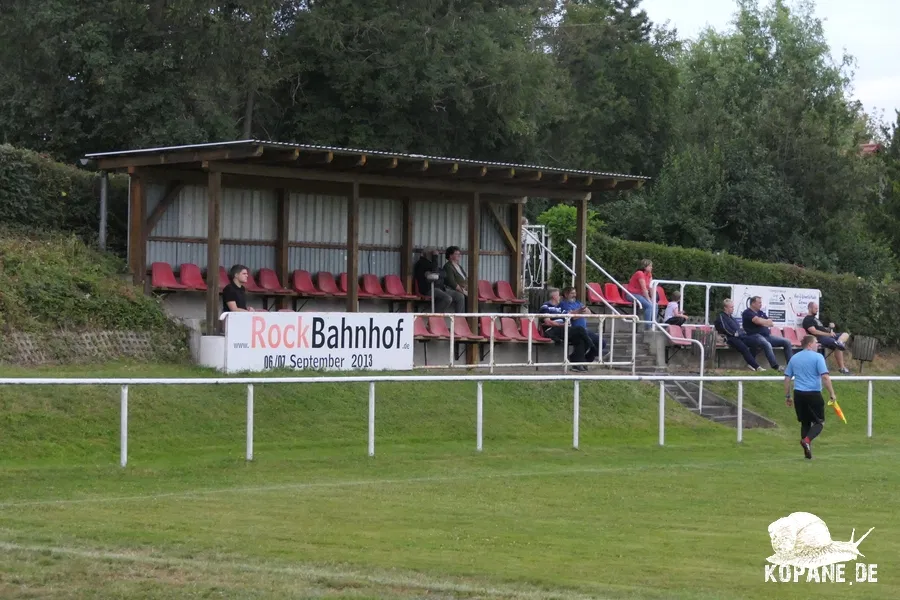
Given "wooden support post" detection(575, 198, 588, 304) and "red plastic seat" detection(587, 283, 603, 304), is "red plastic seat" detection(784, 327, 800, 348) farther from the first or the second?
"wooden support post" detection(575, 198, 588, 304)

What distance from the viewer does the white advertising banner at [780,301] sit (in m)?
33.0

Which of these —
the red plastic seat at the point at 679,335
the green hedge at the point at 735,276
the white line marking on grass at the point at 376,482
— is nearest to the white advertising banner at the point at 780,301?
the green hedge at the point at 735,276

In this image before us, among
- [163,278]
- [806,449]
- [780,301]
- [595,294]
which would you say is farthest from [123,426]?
[780,301]

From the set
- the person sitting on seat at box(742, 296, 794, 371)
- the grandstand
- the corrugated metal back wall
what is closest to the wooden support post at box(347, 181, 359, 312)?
the grandstand

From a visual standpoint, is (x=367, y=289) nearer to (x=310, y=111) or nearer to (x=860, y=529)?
(x=310, y=111)

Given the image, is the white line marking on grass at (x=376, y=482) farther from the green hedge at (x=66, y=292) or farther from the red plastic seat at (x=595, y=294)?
the red plastic seat at (x=595, y=294)

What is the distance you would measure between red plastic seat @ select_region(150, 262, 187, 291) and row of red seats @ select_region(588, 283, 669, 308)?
9.19 m

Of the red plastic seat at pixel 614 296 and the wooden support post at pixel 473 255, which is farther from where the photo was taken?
the red plastic seat at pixel 614 296

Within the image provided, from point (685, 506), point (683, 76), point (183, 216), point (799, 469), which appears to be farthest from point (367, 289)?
point (683, 76)

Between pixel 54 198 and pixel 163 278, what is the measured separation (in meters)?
2.63

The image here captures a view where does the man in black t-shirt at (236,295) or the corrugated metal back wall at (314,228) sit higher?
the corrugated metal back wall at (314,228)

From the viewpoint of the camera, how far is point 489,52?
39.8 metres

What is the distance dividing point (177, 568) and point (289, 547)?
130cm

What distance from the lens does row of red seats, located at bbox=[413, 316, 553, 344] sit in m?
25.4
